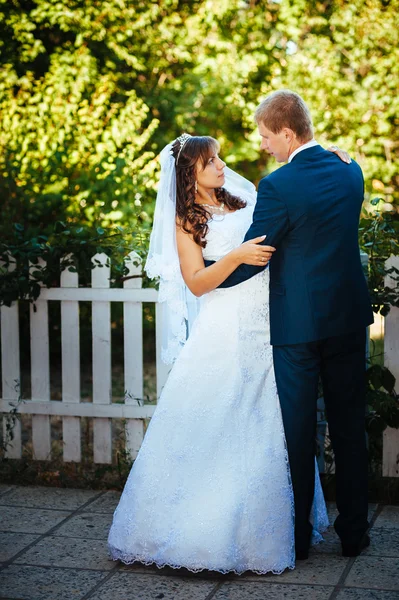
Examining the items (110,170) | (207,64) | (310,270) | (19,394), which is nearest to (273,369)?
(310,270)

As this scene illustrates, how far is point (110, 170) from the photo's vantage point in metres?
6.24

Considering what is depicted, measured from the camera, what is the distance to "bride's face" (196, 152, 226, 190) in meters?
3.46

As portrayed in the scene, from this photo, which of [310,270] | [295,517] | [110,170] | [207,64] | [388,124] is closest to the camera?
[310,270]

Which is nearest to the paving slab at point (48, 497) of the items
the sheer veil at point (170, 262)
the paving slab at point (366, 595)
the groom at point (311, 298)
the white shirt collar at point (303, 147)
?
the sheer veil at point (170, 262)

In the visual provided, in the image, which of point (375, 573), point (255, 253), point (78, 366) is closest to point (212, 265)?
point (255, 253)

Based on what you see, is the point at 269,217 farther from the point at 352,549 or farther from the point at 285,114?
the point at 352,549

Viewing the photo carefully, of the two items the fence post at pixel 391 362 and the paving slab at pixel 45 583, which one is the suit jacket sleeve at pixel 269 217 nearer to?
the fence post at pixel 391 362

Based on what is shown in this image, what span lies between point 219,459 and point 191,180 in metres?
1.18

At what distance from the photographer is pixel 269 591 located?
121 inches

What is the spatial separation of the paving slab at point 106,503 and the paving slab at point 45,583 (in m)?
0.76

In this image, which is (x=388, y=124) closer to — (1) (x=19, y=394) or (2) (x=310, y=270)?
(1) (x=19, y=394)

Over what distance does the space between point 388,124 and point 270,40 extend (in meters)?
2.32

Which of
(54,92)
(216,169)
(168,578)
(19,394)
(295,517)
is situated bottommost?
(168,578)

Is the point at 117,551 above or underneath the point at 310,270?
underneath
